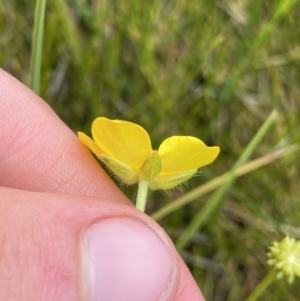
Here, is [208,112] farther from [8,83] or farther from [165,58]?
[8,83]

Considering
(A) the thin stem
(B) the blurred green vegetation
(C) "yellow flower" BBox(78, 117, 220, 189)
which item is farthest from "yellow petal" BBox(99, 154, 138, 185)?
(B) the blurred green vegetation

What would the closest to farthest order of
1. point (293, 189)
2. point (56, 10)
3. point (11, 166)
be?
point (11, 166)
point (56, 10)
point (293, 189)

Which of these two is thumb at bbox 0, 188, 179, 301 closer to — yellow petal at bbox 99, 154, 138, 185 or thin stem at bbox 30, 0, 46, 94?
yellow petal at bbox 99, 154, 138, 185

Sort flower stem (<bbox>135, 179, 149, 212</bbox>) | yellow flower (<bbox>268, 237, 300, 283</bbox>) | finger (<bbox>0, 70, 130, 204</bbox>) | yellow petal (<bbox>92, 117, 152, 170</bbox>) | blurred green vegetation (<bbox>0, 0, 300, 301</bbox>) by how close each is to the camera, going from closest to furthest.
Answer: yellow petal (<bbox>92, 117, 152, 170</bbox>) < flower stem (<bbox>135, 179, 149, 212</bbox>) < yellow flower (<bbox>268, 237, 300, 283</bbox>) < finger (<bbox>0, 70, 130, 204</bbox>) < blurred green vegetation (<bbox>0, 0, 300, 301</bbox>)

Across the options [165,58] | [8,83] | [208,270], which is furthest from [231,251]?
[8,83]

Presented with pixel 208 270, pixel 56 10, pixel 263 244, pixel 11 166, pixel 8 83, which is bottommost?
pixel 208 270

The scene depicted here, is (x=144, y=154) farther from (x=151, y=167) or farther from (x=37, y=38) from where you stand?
(x=37, y=38)
